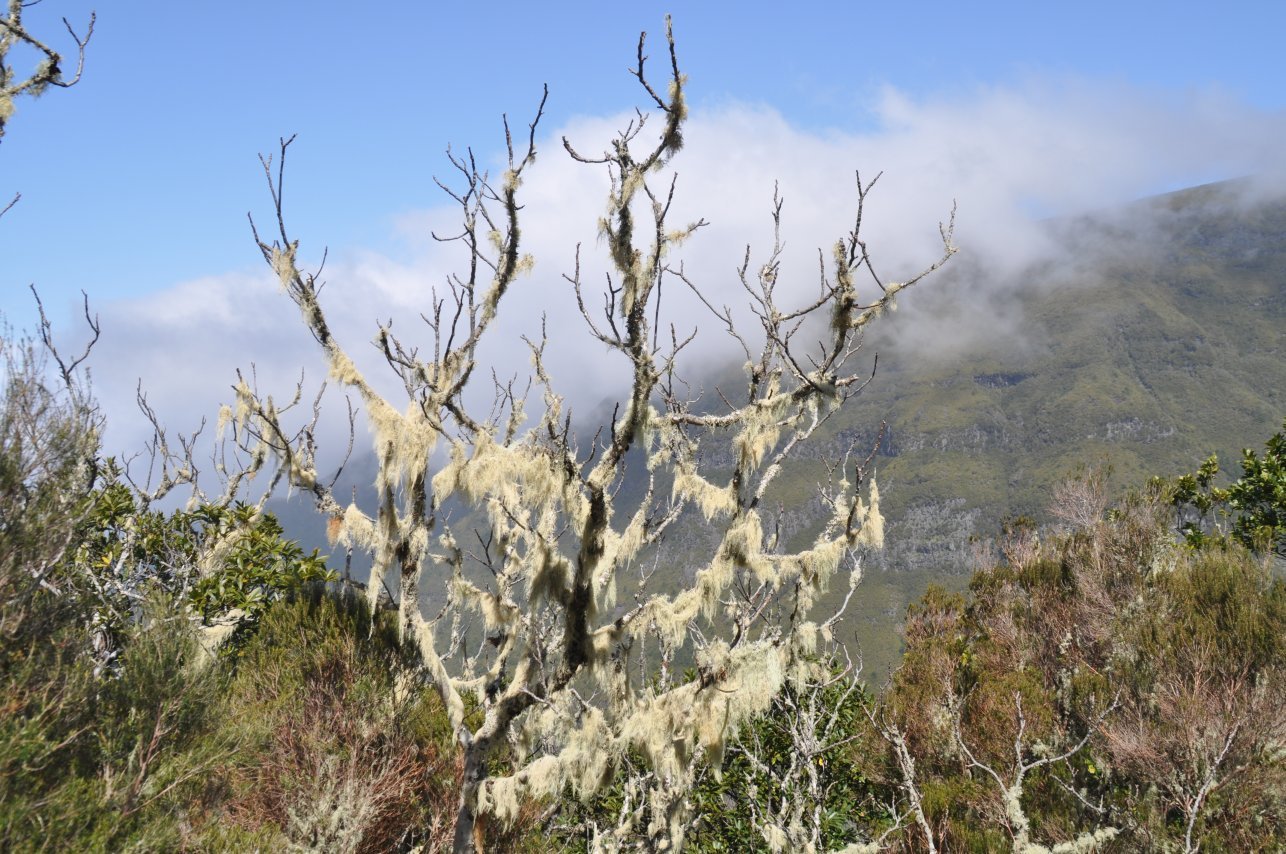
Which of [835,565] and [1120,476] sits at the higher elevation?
[1120,476]

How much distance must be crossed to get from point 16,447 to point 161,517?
5.17 meters

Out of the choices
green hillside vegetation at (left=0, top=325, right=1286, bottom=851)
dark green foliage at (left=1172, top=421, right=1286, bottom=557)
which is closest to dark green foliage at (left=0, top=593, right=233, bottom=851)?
green hillside vegetation at (left=0, top=325, right=1286, bottom=851)

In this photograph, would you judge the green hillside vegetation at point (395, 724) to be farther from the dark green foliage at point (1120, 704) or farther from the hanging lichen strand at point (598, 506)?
the hanging lichen strand at point (598, 506)

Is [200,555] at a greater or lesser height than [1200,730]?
greater

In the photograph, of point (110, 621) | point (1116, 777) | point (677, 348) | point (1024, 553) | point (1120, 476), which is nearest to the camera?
point (677, 348)

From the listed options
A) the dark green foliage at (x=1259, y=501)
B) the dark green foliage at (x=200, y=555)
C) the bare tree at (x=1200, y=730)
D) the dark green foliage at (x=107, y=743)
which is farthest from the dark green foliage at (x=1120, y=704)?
the dark green foliage at (x=200, y=555)

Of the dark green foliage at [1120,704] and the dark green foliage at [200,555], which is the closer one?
the dark green foliage at [200,555]

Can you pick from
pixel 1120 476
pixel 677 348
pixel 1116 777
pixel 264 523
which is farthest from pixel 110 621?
pixel 1120 476

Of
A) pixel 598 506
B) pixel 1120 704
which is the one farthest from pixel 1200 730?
pixel 598 506

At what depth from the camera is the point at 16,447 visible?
730cm

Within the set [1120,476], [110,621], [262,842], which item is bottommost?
[262,842]

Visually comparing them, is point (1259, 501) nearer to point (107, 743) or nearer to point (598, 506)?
point (598, 506)

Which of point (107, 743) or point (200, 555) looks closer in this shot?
point (107, 743)

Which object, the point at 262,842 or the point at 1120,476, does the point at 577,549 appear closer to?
the point at 262,842
